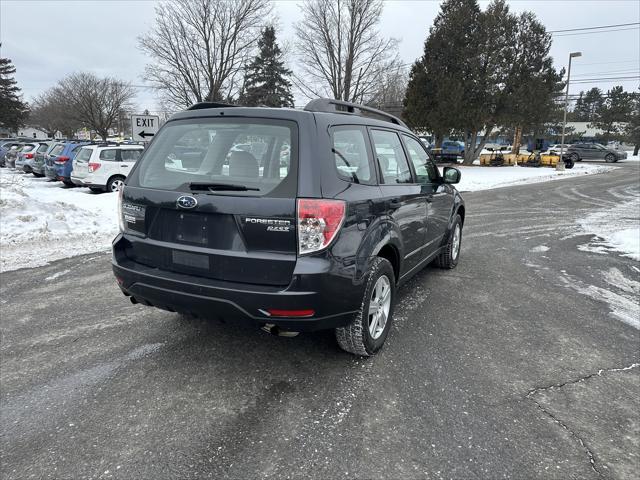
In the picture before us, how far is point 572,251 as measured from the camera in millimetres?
7199

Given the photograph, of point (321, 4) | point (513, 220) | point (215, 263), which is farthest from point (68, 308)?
point (321, 4)

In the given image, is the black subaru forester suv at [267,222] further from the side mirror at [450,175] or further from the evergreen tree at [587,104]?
the evergreen tree at [587,104]

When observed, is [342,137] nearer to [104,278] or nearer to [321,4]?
[104,278]

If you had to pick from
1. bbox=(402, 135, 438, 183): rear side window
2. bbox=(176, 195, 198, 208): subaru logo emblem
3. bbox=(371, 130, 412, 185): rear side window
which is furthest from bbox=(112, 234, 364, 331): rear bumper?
bbox=(402, 135, 438, 183): rear side window

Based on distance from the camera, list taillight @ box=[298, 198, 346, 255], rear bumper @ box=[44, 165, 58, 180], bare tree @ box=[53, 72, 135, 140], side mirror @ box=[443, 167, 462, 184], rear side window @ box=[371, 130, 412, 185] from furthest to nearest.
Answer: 1. bare tree @ box=[53, 72, 135, 140]
2. rear bumper @ box=[44, 165, 58, 180]
3. side mirror @ box=[443, 167, 462, 184]
4. rear side window @ box=[371, 130, 412, 185]
5. taillight @ box=[298, 198, 346, 255]

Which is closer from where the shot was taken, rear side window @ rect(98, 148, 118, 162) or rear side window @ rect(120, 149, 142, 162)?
rear side window @ rect(98, 148, 118, 162)

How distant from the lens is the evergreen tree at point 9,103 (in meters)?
55.9

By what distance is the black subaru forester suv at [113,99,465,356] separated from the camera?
266 centimetres

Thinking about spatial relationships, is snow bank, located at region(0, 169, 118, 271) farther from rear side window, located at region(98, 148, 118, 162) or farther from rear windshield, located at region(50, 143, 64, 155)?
rear windshield, located at region(50, 143, 64, 155)

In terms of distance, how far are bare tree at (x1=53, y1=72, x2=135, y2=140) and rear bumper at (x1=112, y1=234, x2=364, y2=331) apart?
5400cm

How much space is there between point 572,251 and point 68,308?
7.48m

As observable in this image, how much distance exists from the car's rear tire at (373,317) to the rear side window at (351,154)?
0.64 metres

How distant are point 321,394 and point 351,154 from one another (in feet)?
5.70

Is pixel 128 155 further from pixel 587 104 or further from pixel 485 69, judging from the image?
pixel 587 104
